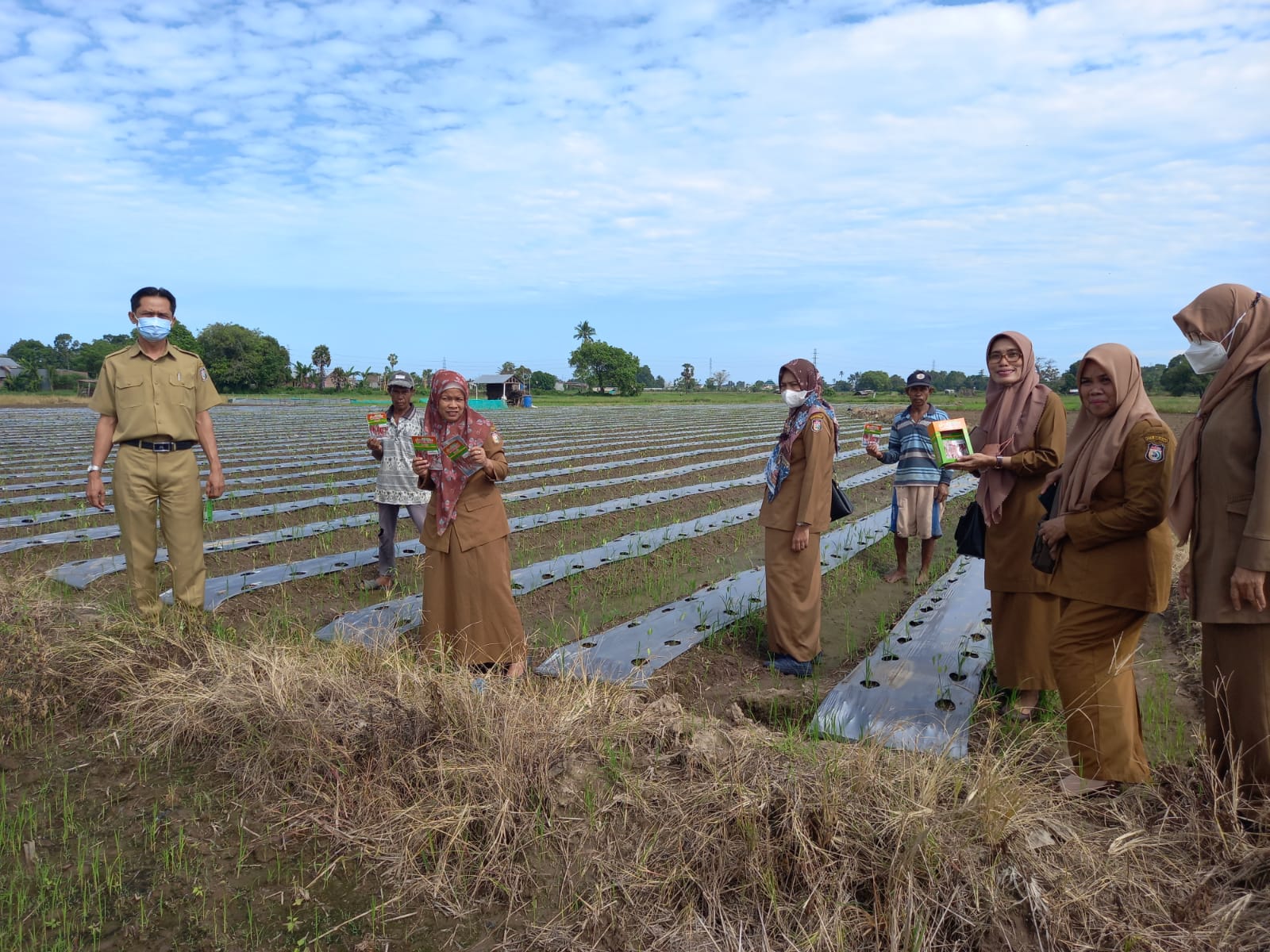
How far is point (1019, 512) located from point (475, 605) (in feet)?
8.41

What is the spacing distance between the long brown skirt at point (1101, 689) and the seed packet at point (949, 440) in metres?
0.78

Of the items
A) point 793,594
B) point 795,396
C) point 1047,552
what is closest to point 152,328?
point 795,396

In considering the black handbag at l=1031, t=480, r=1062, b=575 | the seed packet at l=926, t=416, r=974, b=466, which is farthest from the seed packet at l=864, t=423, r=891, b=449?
the black handbag at l=1031, t=480, r=1062, b=575

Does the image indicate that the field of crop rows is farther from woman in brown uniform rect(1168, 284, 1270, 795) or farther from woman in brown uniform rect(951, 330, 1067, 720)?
woman in brown uniform rect(1168, 284, 1270, 795)

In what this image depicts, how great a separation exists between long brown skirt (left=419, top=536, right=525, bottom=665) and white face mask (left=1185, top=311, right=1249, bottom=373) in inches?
113

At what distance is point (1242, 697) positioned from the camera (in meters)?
2.37

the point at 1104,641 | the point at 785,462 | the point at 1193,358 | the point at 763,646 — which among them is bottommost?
the point at 763,646

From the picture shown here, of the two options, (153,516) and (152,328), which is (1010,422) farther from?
(153,516)

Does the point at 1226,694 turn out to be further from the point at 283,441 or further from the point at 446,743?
the point at 283,441

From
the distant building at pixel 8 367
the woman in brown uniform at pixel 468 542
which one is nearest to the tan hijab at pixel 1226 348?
the woman in brown uniform at pixel 468 542

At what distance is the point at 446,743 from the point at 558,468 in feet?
30.7

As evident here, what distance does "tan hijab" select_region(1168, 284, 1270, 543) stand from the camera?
2.34 metres

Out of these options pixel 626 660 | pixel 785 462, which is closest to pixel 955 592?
pixel 785 462

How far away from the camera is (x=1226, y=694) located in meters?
2.43
